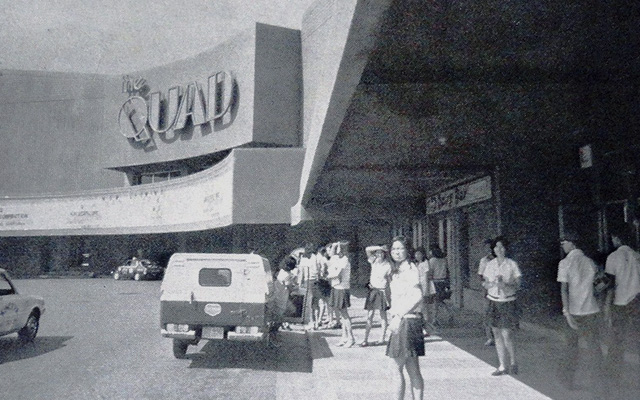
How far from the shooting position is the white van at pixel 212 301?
31.0ft

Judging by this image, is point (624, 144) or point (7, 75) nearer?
point (624, 144)

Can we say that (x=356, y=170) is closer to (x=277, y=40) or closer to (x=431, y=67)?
(x=431, y=67)

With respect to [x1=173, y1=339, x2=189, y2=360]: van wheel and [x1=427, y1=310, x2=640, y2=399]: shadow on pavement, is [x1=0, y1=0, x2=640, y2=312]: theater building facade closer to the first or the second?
[x1=427, y1=310, x2=640, y2=399]: shadow on pavement

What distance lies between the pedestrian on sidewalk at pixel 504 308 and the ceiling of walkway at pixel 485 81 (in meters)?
2.35

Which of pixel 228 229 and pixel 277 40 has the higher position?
pixel 277 40

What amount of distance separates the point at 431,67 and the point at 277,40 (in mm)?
33562

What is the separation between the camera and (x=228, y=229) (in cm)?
4019

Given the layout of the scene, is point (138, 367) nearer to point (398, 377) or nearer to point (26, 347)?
point (26, 347)

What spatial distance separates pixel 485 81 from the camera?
743 centimetres

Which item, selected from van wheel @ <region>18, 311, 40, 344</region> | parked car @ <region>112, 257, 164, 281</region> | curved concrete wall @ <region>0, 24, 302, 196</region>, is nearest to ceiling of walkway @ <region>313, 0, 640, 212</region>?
van wheel @ <region>18, 311, 40, 344</region>

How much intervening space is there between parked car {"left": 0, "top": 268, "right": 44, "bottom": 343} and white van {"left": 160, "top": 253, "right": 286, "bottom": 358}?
2877mm

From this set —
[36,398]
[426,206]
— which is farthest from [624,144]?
[426,206]

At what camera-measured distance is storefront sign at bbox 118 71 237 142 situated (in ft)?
131

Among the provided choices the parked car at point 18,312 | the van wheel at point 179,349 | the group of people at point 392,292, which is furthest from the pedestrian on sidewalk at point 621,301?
the parked car at point 18,312
